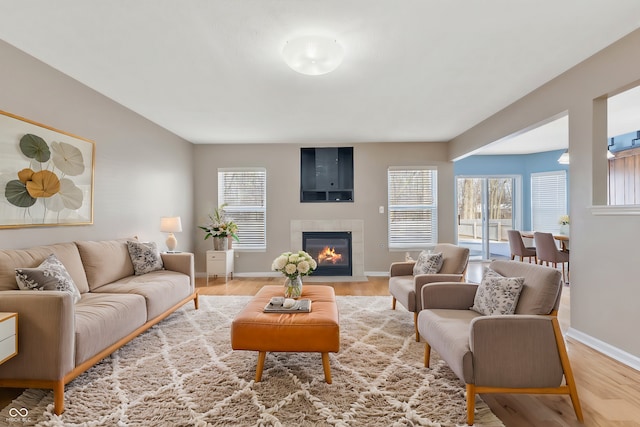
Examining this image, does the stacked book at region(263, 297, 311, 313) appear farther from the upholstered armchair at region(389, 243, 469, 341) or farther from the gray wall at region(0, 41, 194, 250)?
the gray wall at region(0, 41, 194, 250)

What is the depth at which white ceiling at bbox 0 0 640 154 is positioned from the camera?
7.11 ft

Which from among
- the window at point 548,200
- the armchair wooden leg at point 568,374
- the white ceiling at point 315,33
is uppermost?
the white ceiling at point 315,33

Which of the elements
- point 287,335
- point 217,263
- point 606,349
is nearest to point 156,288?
point 287,335

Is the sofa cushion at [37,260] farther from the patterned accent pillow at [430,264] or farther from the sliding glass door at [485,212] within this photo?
the sliding glass door at [485,212]

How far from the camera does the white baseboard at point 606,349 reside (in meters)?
2.48

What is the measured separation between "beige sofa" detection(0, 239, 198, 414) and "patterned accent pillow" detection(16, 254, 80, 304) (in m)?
0.13

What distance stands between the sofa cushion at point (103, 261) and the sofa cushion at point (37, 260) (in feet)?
0.27

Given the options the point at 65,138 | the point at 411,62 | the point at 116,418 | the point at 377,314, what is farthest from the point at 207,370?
the point at 411,62

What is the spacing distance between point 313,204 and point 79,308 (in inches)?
170

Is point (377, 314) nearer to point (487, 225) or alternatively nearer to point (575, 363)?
point (575, 363)

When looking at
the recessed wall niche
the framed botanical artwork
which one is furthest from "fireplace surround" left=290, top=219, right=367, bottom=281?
the framed botanical artwork

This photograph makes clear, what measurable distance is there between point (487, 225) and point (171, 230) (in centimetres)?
688

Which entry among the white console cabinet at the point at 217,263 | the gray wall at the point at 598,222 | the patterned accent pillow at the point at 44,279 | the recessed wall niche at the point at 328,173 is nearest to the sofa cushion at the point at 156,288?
the patterned accent pillow at the point at 44,279

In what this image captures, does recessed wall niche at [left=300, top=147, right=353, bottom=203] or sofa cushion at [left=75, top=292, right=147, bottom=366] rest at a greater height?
recessed wall niche at [left=300, top=147, right=353, bottom=203]
